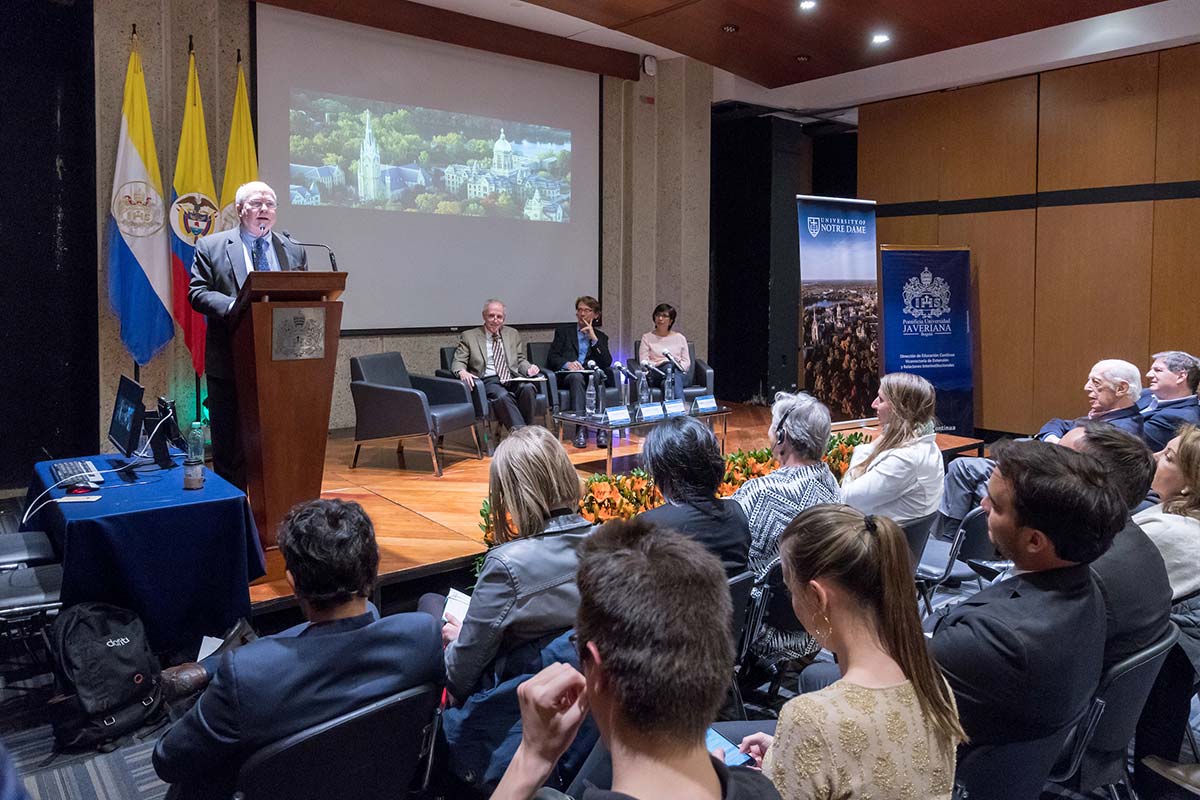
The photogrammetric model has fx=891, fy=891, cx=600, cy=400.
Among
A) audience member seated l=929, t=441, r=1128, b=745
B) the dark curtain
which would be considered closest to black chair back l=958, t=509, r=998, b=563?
audience member seated l=929, t=441, r=1128, b=745

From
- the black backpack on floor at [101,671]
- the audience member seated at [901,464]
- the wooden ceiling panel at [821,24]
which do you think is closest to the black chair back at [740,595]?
the audience member seated at [901,464]

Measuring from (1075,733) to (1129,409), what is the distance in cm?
267

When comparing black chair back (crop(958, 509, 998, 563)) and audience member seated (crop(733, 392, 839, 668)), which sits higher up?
audience member seated (crop(733, 392, 839, 668))

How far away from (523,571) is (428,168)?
5889 mm

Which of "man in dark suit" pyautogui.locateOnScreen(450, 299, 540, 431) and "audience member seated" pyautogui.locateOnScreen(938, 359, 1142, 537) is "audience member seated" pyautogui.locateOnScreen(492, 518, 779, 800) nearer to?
"audience member seated" pyautogui.locateOnScreen(938, 359, 1142, 537)

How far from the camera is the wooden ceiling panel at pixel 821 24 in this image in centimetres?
659

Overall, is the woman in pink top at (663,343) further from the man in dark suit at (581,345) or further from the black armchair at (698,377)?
the man in dark suit at (581,345)

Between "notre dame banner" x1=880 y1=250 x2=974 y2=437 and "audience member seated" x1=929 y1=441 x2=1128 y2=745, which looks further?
"notre dame banner" x1=880 y1=250 x2=974 y2=437

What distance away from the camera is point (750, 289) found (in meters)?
9.62

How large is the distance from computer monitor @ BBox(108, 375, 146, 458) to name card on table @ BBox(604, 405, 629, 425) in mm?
2539

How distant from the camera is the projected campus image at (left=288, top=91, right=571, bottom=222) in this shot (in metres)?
6.63

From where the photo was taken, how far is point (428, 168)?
284 inches

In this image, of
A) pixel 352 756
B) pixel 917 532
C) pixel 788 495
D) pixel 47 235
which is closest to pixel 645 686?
pixel 352 756

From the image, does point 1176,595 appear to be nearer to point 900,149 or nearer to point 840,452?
point 840,452
